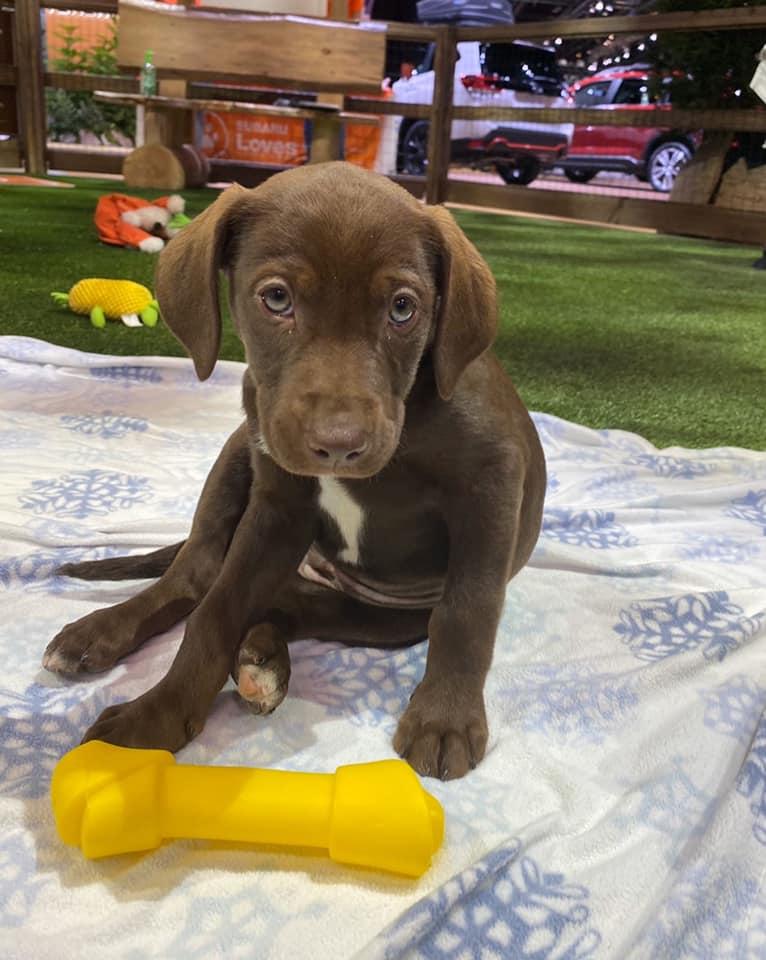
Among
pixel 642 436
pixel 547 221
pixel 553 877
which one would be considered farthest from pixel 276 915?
pixel 547 221

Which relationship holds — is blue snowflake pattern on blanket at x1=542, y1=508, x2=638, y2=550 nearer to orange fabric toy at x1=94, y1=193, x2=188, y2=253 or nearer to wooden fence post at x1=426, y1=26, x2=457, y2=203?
orange fabric toy at x1=94, y1=193, x2=188, y2=253

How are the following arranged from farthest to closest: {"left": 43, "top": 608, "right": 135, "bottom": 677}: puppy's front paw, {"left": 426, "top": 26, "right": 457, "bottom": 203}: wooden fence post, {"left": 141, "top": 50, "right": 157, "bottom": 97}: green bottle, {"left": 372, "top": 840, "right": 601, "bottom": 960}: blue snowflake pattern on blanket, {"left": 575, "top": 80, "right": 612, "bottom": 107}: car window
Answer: {"left": 575, "top": 80, "right": 612, "bottom": 107}: car window
{"left": 426, "top": 26, "right": 457, "bottom": 203}: wooden fence post
{"left": 141, "top": 50, "right": 157, "bottom": 97}: green bottle
{"left": 43, "top": 608, "right": 135, "bottom": 677}: puppy's front paw
{"left": 372, "top": 840, "right": 601, "bottom": 960}: blue snowflake pattern on blanket

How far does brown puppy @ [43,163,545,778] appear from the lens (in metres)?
1.53

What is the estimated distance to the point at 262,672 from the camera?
168cm

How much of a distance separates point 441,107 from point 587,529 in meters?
9.25

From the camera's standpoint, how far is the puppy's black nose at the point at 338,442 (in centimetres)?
142

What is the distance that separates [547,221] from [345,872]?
32.0 ft

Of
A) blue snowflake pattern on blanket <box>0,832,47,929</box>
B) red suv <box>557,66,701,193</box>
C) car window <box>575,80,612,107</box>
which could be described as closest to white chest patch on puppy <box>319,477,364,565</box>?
blue snowflake pattern on blanket <box>0,832,47,929</box>

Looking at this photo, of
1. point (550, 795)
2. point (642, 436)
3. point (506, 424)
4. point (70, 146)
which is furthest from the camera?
point (70, 146)

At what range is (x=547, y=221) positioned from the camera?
1027 centimetres

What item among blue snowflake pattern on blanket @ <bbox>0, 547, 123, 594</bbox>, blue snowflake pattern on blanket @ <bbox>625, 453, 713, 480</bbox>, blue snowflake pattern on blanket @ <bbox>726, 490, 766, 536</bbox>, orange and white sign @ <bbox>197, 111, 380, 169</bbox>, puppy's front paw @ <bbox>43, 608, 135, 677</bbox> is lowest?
orange and white sign @ <bbox>197, 111, 380, 169</bbox>

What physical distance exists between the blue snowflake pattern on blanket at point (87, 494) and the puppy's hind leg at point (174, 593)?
1.79 feet

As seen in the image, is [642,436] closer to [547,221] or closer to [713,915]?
[713,915]

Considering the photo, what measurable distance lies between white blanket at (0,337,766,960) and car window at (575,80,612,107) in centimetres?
984
